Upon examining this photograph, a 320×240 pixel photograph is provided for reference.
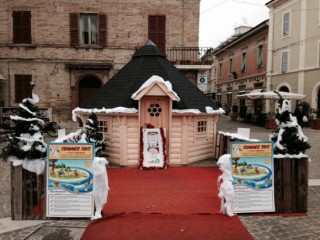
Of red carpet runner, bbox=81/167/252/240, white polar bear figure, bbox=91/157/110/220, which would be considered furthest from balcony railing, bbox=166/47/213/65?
white polar bear figure, bbox=91/157/110/220

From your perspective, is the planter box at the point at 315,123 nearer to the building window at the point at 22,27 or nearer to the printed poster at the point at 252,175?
the printed poster at the point at 252,175

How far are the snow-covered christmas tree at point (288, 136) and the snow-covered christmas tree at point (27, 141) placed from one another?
4.83 metres

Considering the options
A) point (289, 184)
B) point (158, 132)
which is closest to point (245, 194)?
point (289, 184)

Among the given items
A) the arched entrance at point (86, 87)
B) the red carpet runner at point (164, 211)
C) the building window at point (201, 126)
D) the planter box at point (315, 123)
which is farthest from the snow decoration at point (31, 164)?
the planter box at point (315, 123)

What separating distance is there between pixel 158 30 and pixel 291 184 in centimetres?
1543

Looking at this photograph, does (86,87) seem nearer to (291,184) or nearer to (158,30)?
(158,30)

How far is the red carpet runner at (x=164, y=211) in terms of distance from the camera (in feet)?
15.7

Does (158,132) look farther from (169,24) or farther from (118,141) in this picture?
(169,24)

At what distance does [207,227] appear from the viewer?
16.5ft

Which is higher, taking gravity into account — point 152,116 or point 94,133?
point 152,116

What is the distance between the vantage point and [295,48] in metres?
23.5

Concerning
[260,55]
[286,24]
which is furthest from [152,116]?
[260,55]

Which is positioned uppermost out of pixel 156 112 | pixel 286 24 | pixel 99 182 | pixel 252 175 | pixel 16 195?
Answer: pixel 286 24

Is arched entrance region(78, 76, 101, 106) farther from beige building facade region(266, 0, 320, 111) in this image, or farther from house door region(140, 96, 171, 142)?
beige building facade region(266, 0, 320, 111)
